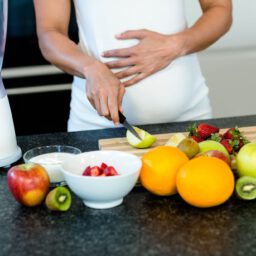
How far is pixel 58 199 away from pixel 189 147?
286mm

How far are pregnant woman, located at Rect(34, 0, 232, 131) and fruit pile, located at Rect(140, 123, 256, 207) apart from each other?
0.43 metres

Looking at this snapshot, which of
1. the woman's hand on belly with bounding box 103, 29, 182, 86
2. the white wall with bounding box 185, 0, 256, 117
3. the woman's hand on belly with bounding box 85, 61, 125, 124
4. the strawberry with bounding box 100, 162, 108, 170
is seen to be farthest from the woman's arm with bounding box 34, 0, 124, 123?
the white wall with bounding box 185, 0, 256, 117

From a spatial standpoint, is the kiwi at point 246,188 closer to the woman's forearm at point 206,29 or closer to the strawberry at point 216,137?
the strawberry at point 216,137

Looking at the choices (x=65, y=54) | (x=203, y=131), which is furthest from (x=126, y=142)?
(x=65, y=54)

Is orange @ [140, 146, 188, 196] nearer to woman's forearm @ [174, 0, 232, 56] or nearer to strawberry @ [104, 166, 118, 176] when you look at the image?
strawberry @ [104, 166, 118, 176]

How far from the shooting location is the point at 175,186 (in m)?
1.02

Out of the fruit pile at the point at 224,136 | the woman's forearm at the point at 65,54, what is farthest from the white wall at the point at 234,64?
the fruit pile at the point at 224,136

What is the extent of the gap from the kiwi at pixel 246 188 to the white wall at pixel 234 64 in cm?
146

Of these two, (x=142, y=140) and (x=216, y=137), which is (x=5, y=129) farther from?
(x=216, y=137)

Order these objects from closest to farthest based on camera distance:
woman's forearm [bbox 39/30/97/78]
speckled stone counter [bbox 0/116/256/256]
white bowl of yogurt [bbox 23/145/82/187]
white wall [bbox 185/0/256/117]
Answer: speckled stone counter [bbox 0/116/256/256] < white bowl of yogurt [bbox 23/145/82/187] < woman's forearm [bbox 39/30/97/78] < white wall [bbox 185/0/256/117]

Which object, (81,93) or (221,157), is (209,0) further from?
(221,157)

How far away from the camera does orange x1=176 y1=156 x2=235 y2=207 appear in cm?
96

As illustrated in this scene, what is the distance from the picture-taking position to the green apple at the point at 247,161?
105 centimetres

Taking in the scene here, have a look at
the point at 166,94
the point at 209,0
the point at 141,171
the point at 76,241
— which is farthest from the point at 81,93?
the point at 76,241
